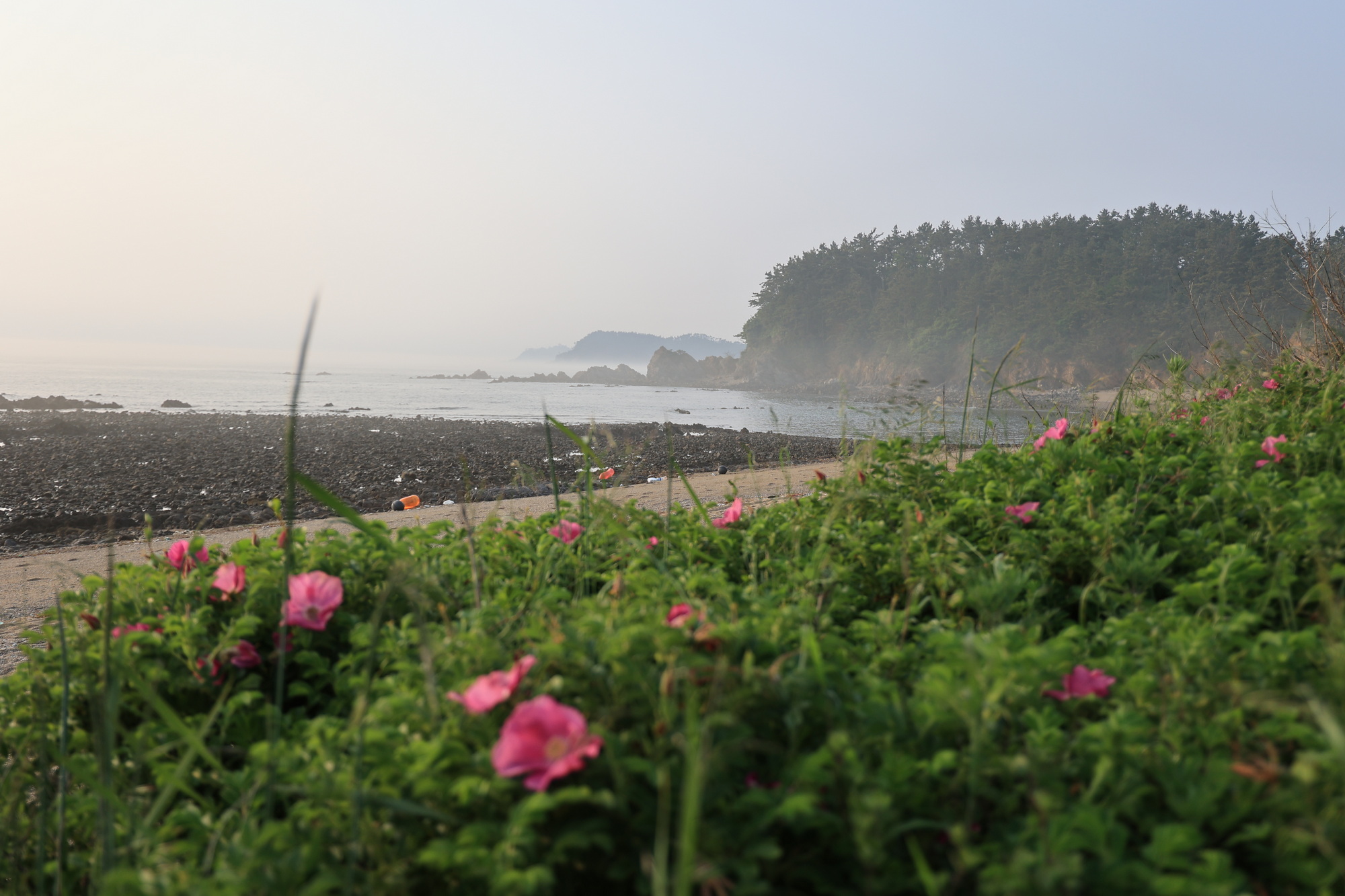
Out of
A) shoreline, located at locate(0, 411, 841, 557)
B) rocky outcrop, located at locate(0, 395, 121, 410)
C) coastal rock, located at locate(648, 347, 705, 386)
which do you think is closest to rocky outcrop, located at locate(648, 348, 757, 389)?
coastal rock, located at locate(648, 347, 705, 386)

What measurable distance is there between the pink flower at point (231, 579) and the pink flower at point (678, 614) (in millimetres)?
1254

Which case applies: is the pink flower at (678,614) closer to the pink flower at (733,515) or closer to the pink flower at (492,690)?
the pink flower at (492,690)

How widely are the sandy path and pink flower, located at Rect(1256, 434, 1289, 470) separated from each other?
1.48 m

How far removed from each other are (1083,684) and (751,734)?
68 centimetres

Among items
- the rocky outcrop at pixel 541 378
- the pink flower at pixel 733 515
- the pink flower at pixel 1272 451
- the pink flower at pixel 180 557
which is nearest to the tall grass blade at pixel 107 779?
the pink flower at pixel 180 557

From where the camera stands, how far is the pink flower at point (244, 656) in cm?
172

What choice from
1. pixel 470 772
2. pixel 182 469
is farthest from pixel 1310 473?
pixel 182 469

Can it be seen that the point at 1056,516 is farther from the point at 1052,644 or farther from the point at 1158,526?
the point at 1052,644

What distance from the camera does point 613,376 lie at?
114688 millimetres

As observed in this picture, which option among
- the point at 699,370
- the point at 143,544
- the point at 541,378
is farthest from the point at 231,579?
the point at 699,370

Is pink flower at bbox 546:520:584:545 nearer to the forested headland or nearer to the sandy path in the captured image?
the sandy path

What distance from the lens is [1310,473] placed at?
2455 mm

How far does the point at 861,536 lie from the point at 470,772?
140cm

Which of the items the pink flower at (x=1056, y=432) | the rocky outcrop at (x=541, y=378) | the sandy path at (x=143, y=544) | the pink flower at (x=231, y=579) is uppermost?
the rocky outcrop at (x=541, y=378)
